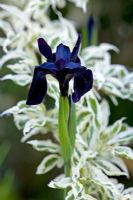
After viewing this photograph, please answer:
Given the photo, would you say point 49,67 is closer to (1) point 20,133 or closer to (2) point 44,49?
(2) point 44,49

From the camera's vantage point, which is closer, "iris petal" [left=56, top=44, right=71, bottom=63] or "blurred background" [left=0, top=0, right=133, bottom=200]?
"iris petal" [left=56, top=44, right=71, bottom=63]

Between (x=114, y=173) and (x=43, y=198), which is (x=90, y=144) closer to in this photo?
(x=114, y=173)

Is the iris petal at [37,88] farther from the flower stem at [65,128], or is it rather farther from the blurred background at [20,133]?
the blurred background at [20,133]

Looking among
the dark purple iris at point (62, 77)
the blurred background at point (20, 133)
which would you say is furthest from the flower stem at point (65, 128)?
the blurred background at point (20, 133)

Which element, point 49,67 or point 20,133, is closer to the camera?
point 49,67

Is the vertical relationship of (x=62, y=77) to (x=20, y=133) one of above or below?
below

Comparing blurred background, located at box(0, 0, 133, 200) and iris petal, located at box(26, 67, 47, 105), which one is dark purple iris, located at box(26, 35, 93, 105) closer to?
iris petal, located at box(26, 67, 47, 105)

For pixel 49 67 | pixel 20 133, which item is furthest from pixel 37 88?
pixel 20 133

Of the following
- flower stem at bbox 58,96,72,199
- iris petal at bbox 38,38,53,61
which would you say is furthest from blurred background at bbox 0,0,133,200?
iris petal at bbox 38,38,53,61

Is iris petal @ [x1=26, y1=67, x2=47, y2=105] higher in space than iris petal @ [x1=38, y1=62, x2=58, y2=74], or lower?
lower
